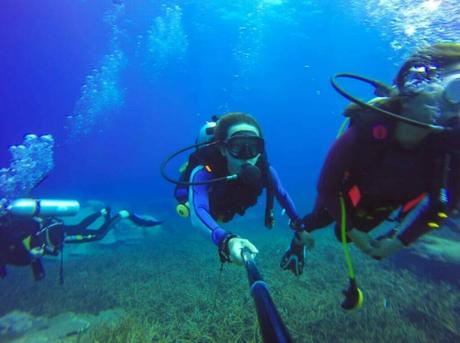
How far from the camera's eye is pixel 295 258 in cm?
445

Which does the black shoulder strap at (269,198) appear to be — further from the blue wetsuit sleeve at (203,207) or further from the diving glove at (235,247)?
the diving glove at (235,247)

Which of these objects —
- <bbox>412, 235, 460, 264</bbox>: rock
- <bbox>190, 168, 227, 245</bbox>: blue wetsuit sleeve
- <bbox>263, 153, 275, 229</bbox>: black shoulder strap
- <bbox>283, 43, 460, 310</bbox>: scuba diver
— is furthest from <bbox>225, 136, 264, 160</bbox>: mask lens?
<bbox>412, 235, 460, 264</bbox>: rock

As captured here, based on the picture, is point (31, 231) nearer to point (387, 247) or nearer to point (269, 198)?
point (269, 198)

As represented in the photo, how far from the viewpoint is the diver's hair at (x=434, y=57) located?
2.71 m

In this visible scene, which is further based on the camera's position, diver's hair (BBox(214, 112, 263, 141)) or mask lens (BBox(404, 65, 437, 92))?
diver's hair (BBox(214, 112, 263, 141))

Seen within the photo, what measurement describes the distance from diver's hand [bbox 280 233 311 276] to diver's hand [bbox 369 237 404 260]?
4.13 ft

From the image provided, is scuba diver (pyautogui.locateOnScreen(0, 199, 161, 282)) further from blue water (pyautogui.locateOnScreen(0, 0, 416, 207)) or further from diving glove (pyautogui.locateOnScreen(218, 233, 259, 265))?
blue water (pyautogui.locateOnScreen(0, 0, 416, 207))

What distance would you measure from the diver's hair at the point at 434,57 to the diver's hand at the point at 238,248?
6.12ft

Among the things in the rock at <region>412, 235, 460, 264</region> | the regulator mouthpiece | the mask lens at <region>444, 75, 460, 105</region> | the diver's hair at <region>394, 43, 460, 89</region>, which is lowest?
the rock at <region>412, 235, 460, 264</region>

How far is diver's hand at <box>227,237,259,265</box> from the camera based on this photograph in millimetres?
2721

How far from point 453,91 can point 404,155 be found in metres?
0.71

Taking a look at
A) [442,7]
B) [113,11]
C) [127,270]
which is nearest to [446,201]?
[127,270]

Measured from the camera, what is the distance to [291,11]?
41.0 meters

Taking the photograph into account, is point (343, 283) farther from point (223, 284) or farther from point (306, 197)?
point (306, 197)
